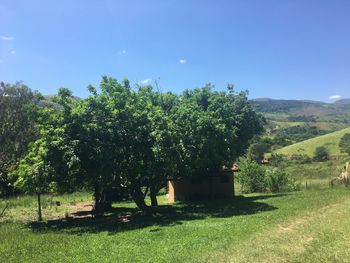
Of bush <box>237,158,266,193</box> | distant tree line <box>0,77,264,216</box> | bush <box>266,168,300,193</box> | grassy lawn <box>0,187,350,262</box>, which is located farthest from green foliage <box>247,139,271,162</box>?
grassy lawn <box>0,187,350,262</box>

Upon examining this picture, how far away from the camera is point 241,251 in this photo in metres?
14.1

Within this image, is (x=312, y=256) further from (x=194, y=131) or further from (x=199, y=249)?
(x=194, y=131)

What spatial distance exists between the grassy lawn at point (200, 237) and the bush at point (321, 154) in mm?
78619

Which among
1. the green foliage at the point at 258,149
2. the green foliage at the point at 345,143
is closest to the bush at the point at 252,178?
the green foliage at the point at 258,149

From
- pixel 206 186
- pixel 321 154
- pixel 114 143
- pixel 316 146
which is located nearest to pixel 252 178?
pixel 206 186

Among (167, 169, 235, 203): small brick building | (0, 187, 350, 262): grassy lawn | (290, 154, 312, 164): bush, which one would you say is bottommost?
(0, 187, 350, 262): grassy lawn

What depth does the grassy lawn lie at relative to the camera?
45.2ft

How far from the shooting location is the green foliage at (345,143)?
105m

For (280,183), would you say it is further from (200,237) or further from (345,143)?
(345,143)

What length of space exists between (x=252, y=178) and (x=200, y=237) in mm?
24947

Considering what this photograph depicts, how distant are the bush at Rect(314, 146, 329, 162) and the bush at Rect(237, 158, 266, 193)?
63.8 meters

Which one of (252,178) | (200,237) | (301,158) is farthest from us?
(301,158)

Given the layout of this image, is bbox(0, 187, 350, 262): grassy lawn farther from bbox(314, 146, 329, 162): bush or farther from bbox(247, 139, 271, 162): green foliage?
bbox(314, 146, 329, 162): bush

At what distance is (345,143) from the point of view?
4424 inches
